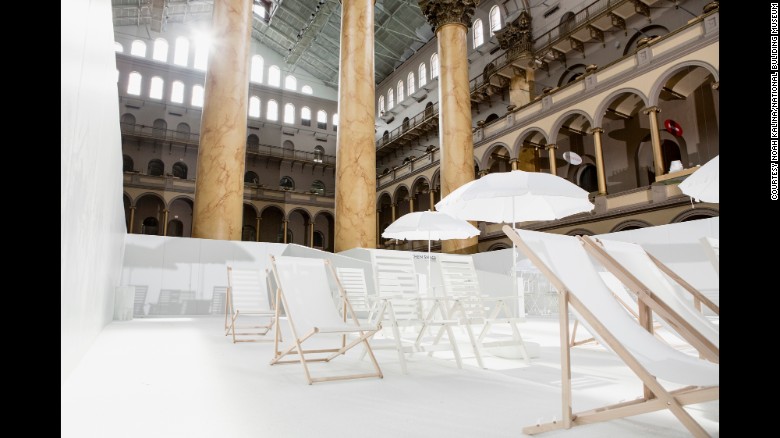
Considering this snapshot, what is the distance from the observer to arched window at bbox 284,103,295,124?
3250cm

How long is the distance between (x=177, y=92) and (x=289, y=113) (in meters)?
6.87

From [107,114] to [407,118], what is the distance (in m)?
27.3

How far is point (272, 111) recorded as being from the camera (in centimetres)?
3197

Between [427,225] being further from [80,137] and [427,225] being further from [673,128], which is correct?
[673,128]

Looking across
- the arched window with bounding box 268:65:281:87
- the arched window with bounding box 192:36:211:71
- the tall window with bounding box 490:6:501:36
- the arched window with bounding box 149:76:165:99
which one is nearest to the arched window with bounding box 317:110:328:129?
the arched window with bounding box 268:65:281:87

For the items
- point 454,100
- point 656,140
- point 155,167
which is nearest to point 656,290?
point 454,100

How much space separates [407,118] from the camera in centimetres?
2972

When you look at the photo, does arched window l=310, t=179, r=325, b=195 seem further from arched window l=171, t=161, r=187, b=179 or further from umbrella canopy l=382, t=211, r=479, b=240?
umbrella canopy l=382, t=211, r=479, b=240

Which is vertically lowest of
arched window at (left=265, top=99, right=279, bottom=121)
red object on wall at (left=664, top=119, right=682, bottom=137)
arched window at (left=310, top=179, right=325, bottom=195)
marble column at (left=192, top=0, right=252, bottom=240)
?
marble column at (left=192, top=0, right=252, bottom=240)

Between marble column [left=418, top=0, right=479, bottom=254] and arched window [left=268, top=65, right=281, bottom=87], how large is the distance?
1721 centimetres

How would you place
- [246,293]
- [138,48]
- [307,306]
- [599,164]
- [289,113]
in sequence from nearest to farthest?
[307,306], [246,293], [599,164], [138,48], [289,113]
